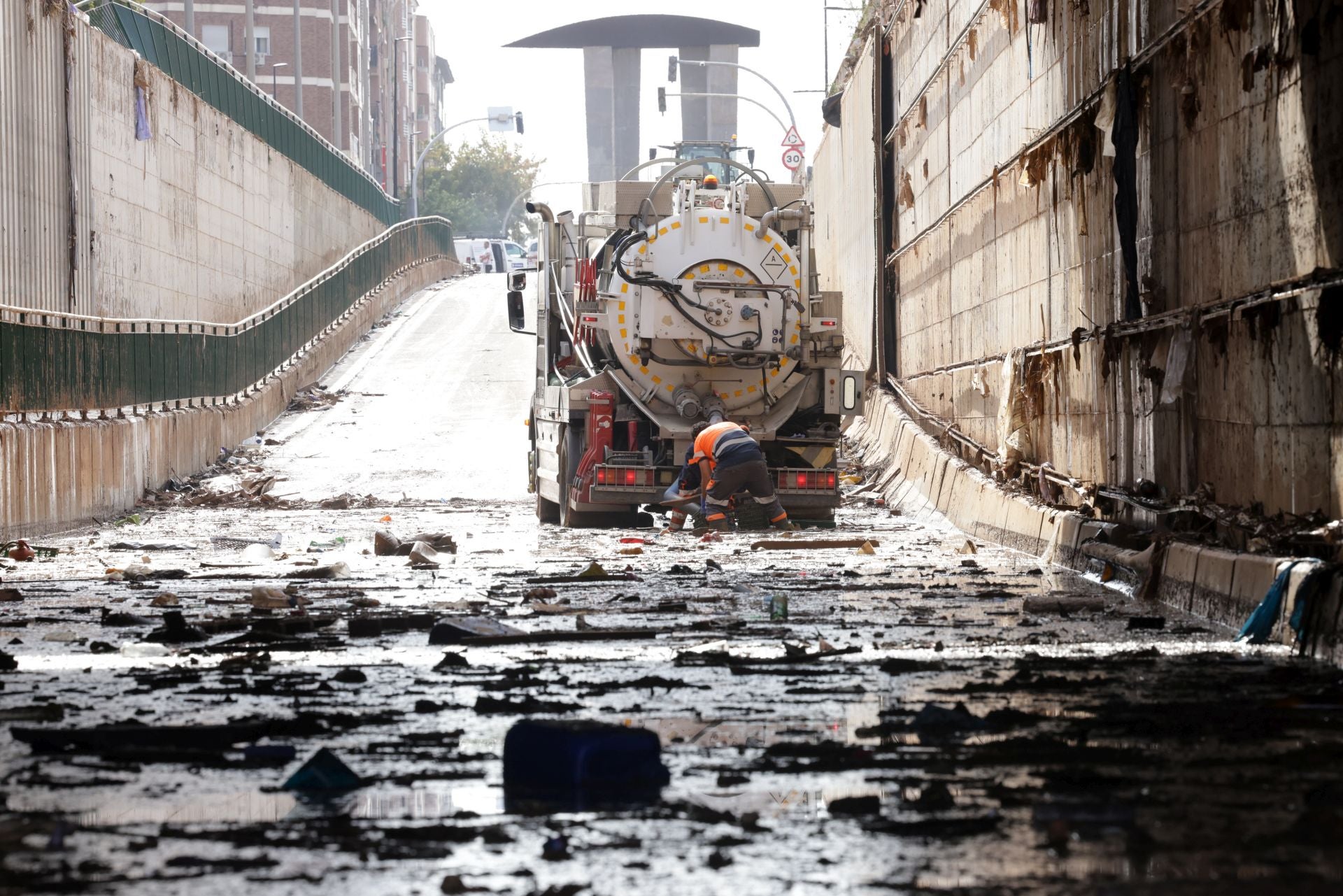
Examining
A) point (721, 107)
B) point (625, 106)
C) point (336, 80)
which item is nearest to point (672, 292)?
point (336, 80)

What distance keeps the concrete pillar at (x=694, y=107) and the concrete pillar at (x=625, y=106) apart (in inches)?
105

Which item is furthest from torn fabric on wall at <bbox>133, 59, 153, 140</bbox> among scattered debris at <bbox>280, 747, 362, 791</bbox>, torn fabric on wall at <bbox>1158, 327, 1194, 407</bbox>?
scattered debris at <bbox>280, 747, 362, 791</bbox>

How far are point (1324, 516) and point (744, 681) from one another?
343cm

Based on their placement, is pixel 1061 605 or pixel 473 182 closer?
pixel 1061 605

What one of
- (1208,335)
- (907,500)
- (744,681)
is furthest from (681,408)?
(744,681)

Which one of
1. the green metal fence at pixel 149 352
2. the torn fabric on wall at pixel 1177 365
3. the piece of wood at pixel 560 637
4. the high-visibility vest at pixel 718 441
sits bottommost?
the piece of wood at pixel 560 637

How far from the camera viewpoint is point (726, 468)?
17219mm

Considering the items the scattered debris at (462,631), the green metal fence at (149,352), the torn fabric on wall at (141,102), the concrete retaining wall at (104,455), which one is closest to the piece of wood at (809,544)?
the scattered debris at (462,631)

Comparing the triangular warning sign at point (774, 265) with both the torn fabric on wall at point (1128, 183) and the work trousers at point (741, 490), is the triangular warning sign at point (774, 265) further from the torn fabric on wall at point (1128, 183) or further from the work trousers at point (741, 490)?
the torn fabric on wall at point (1128, 183)

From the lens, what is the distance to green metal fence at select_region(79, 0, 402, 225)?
1177 inches

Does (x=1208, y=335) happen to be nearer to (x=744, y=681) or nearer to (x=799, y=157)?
(x=744, y=681)

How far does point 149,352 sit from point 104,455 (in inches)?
153

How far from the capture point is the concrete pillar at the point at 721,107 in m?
103

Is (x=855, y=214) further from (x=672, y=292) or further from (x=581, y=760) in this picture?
(x=581, y=760)
